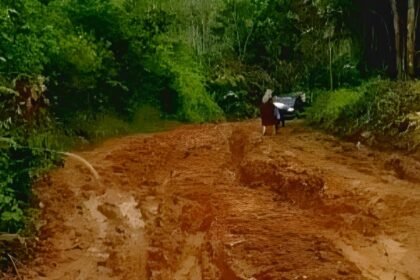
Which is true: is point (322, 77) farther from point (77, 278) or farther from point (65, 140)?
point (77, 278)

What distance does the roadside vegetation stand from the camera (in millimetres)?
11391

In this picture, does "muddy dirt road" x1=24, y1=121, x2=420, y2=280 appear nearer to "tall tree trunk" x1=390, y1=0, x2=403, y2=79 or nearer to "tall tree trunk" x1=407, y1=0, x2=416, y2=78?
"tall tree trunk" x1=407, y1=0, x2=416, y2=78

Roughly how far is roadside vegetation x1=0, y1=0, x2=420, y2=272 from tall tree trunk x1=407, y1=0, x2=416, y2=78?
26 millimetres

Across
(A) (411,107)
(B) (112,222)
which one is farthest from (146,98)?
(B) (112,222)

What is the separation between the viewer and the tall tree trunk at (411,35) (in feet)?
48.6

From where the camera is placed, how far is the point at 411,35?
15.0 m

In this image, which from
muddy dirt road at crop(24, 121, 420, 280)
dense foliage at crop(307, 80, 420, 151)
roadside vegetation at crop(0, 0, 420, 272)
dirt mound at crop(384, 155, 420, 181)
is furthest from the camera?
dense foliage at crop(307, 80, 420, 151)

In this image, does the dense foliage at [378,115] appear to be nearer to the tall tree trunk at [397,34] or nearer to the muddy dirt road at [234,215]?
the muddy dirt road at [234,215]

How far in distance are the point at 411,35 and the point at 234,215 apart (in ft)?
27.7

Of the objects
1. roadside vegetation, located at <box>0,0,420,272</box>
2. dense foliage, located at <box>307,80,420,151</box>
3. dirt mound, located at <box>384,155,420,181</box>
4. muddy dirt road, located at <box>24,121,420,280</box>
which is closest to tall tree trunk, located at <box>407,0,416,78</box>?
roadside vegetation, located at <box>0,0,420,272</box>

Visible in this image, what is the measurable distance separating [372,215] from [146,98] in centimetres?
1074

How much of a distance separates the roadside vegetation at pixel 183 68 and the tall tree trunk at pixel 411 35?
0.08 feet

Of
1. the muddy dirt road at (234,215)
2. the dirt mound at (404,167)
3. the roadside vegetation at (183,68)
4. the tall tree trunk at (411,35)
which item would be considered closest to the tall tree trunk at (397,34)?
the roadside vegetation at (183,68)

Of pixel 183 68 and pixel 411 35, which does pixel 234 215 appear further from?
pixel 183 68
